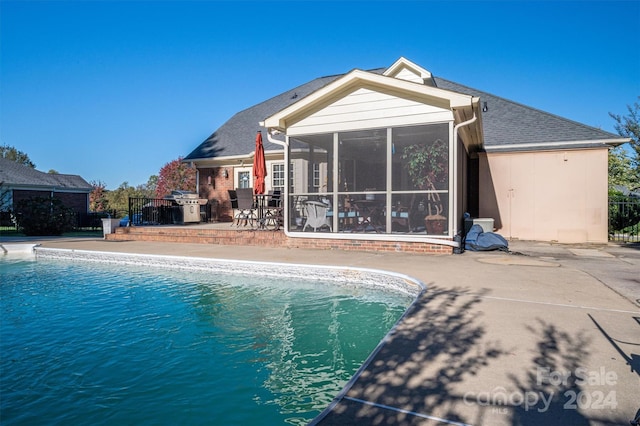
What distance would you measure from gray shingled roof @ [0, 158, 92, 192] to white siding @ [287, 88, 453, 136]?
22178mm

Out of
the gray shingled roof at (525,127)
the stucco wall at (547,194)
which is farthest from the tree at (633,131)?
the stucco wall at (547,194)

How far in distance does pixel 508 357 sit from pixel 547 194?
10298 mm

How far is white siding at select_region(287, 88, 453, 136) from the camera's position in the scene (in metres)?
7.93

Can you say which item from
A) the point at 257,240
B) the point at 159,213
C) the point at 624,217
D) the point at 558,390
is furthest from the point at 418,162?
the point at 624,217

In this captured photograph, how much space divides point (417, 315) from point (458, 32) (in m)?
14.2

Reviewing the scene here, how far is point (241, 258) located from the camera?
7512 millimetres

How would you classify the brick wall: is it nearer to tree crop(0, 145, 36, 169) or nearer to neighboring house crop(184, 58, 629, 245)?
neighboring house crop(184, 58, 629, 245)

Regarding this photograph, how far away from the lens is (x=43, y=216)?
14.9 metres

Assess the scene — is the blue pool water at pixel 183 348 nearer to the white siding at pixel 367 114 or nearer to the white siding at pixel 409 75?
the white siding at pixel 367 114

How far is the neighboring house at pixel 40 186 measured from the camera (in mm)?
22475

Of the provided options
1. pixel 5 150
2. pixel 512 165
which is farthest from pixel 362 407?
pixel 5 150

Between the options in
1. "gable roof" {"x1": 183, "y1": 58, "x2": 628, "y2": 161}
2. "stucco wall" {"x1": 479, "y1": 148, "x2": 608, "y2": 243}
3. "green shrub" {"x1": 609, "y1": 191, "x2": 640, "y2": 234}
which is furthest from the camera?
"green shrub" {"x1": 609, "y1": 191, "x2": 640, "y2": 234}

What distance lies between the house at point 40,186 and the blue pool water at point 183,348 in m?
20.0

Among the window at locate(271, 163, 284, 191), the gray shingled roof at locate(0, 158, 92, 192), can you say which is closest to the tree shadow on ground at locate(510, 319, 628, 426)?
the window at locate(271, 163, 284, 191)
